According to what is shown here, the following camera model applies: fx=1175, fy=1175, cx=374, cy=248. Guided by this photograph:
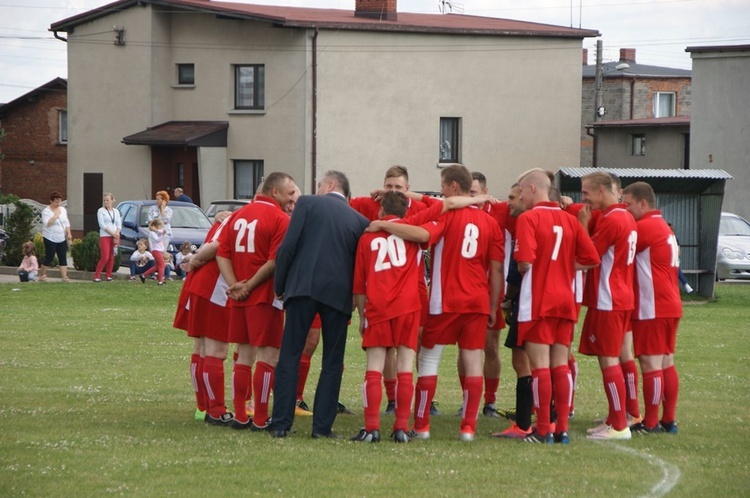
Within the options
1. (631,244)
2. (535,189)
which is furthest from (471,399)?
(631,244)

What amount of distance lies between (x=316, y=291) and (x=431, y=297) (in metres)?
0.94

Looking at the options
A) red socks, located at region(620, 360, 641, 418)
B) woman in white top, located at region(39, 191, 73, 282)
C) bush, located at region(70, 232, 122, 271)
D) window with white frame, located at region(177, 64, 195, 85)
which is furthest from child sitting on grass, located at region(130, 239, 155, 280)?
window with white frame, located at region(177, 64, 195, 85)

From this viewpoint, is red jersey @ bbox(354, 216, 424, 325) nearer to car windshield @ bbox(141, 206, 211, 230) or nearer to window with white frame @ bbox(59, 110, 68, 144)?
car windshield @ bbox(141, 206, 211, 230)

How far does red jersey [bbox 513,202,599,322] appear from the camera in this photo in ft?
30.7

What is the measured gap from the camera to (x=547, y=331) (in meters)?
9.41

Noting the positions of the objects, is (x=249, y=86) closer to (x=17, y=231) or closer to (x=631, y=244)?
(x=17, y=231)

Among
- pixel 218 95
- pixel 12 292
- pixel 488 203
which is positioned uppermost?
pixel 218 95

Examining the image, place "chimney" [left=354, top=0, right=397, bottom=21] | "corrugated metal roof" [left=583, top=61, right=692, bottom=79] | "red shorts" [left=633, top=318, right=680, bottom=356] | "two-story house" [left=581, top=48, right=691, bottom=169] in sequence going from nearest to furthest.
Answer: "red shorts" [left=633, top=318, right=680, bottom=356] < "chimney" [left=354, top=0, right=397, bottom=21] < "two-story house" [left=581, top=48, right=691, bottom=169] < "corrugated metal roof" [left=583, top=61, right=692, bottom=79]

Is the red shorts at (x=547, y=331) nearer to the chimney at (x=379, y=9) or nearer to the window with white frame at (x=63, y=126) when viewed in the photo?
the chimney at (x=379, y=9)

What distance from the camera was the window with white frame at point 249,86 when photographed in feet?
140

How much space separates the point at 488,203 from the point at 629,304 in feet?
5.26

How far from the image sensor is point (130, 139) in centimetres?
4266

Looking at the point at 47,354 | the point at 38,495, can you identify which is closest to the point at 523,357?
the point at 38,495

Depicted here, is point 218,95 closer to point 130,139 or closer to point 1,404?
point 130,139
